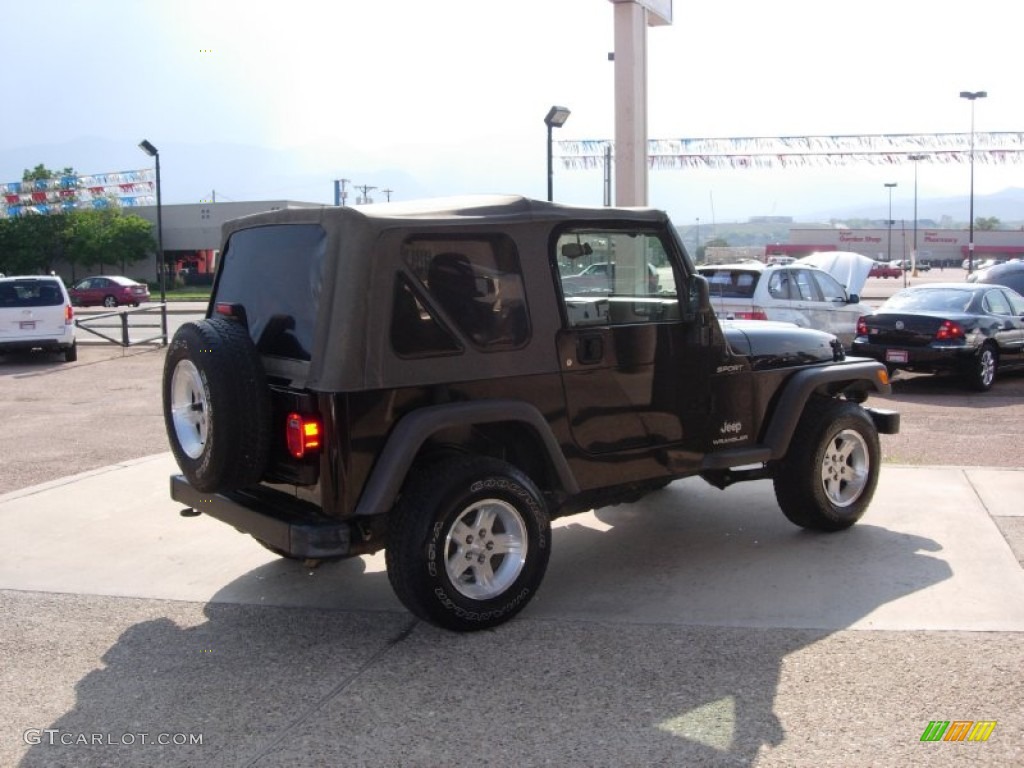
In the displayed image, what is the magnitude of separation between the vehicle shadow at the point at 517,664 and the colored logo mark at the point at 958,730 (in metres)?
0.40

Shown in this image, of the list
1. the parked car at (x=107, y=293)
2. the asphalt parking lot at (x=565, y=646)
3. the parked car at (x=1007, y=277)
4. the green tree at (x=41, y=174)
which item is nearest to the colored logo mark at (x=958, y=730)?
the asphalt parking lot at (x=565, y=646)

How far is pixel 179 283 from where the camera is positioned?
64.0 m

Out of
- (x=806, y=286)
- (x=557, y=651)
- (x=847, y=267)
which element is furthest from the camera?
(x=847, y=267)

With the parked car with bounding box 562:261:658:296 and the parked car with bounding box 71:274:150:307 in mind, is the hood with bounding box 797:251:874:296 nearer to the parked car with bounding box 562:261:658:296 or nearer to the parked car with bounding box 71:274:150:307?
the parked car with bounding box 562:261:658:296

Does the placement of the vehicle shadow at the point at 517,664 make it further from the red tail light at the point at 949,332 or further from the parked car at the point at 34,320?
the parked car at the point at 34,320

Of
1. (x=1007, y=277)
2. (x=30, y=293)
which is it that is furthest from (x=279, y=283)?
(x=1007, y=277)

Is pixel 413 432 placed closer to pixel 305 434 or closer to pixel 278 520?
pixel 305 434

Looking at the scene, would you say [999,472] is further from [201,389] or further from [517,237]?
[201,389]

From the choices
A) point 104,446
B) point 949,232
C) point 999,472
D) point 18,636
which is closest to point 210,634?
point 18,636

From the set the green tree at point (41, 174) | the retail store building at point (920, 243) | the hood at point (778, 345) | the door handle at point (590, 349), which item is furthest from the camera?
the retail store building at point (920, 243)

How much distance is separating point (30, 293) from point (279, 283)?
1521 centimetres

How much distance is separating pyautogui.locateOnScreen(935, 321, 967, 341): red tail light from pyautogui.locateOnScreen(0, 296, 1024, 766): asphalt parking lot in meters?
6.23

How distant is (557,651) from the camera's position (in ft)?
15.3

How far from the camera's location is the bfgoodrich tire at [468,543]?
4633 mm
